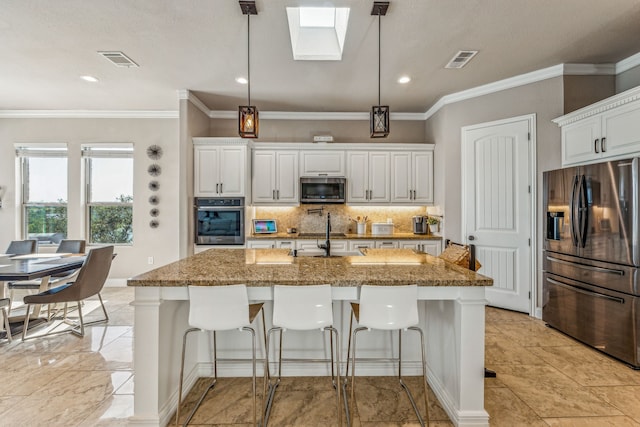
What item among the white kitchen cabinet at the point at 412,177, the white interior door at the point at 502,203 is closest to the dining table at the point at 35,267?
the white kitchen cabinet at the point at 412,177

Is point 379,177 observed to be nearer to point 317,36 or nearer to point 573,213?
point 317,36

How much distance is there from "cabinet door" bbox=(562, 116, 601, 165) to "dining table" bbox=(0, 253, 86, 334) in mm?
5443

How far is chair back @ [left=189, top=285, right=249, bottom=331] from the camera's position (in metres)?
1.69

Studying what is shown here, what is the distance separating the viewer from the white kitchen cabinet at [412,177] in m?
4.82

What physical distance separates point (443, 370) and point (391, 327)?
699mm

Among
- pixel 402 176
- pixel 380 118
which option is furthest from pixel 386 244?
pixel 380 118

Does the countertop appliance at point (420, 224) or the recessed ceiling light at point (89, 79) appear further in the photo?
the countertop appliance at point (420, 224)

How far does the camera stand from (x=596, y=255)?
2705 millimetres

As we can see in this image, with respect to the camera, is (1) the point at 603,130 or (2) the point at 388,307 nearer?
(2) the point at 388,307

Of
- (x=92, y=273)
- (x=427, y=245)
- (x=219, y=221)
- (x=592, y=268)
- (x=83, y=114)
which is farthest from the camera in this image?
(x=83, y=114)

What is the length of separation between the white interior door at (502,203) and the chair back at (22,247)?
587 cm

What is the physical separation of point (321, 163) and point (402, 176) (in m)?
1.32

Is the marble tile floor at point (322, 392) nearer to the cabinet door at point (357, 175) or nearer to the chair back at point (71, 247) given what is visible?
the chair back at point (71, 247)

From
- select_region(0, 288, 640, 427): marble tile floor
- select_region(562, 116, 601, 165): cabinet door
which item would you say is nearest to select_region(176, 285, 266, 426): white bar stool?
select_region(0, 288, 640, 427): marble tile floor
